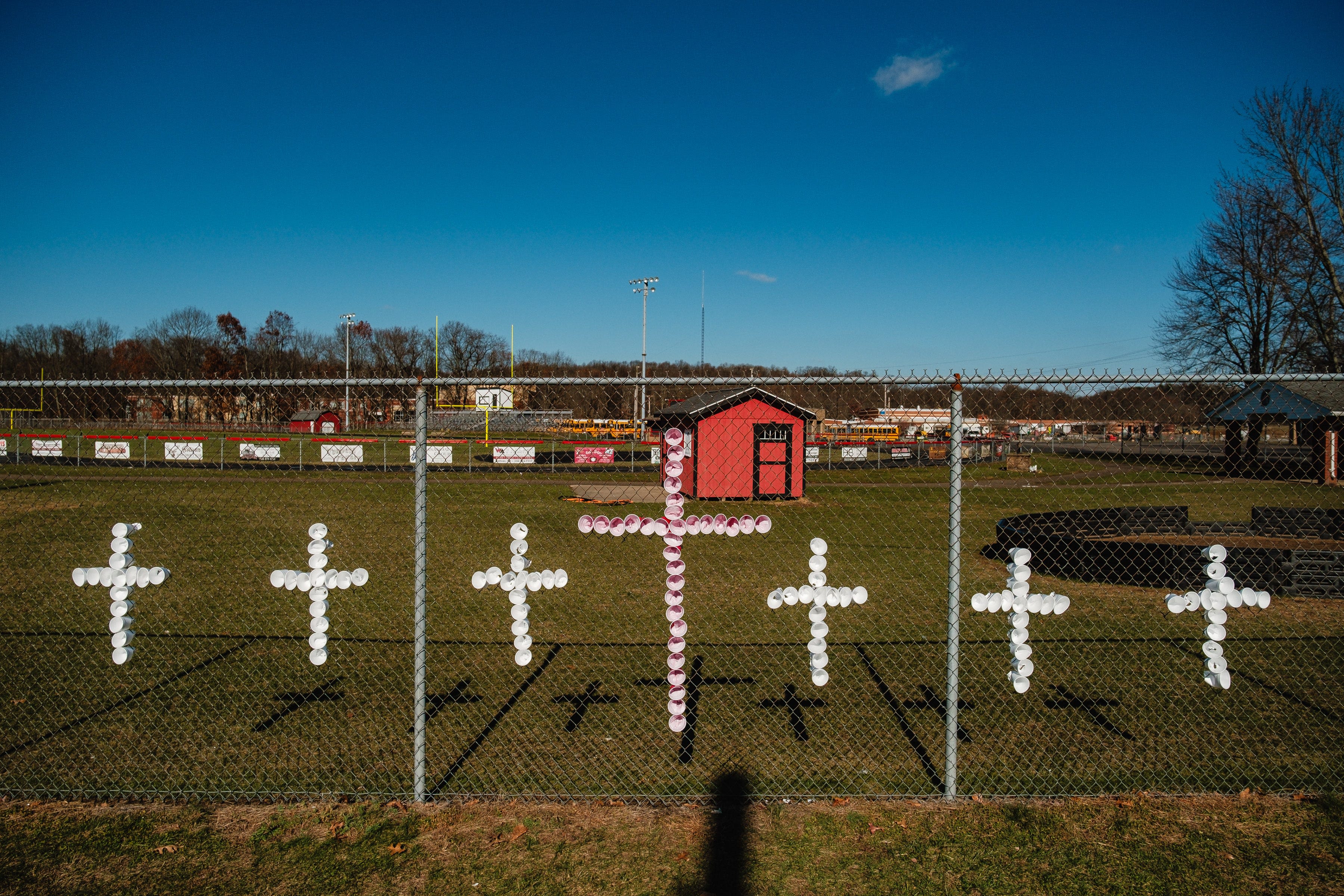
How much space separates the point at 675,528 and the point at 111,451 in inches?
1442

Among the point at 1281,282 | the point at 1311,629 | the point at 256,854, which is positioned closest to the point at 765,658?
the point at 256,854

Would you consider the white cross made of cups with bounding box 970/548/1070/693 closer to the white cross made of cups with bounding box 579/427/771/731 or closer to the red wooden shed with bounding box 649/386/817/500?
the white cross made of cups with bounding box 579/427/771/731

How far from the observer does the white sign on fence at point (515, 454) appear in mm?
31766

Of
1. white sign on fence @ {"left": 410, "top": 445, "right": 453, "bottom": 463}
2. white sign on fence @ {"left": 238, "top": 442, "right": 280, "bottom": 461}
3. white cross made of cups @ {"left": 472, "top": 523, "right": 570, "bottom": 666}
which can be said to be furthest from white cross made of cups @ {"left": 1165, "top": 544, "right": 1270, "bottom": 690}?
white sign on fence @ {"left": 238, "top": 442, "right": 280, "bottom": 461}

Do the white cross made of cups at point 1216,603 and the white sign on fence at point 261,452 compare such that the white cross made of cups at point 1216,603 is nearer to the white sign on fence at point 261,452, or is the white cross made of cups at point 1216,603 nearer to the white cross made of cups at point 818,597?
the white cross made of cups at point 818,597

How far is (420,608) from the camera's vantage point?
389 centimetres

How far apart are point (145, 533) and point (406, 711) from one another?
36.3 feet

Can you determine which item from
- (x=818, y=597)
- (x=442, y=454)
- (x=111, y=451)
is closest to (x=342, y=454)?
(x=442, y=454)

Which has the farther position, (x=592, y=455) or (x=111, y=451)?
(x=592, y=455)

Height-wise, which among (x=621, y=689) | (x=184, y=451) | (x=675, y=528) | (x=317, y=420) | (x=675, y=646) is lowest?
(x=621, y=689)

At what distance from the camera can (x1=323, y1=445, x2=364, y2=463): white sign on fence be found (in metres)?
32.3

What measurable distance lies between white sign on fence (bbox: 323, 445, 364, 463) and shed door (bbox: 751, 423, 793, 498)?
66.7 feet

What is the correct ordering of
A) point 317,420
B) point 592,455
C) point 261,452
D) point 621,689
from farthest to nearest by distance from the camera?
point 317,420, point 261,452, point 592,455, point 621,689

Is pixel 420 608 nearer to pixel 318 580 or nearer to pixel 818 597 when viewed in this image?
pixel 318 580
